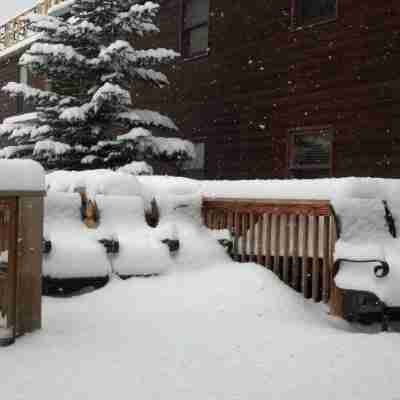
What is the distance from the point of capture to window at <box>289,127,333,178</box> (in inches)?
434

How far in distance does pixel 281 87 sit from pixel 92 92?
432cm

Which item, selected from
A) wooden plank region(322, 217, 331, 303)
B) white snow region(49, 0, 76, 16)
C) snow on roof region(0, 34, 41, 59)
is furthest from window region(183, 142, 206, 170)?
snow on roof region(0, 34, 41, 59)

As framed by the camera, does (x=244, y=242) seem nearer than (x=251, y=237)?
No

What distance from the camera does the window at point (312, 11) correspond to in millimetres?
11039

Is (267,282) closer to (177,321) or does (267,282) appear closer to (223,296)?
(223,296)

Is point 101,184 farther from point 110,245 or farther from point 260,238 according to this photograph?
point 260,238

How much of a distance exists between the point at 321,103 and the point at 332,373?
7.88 meters

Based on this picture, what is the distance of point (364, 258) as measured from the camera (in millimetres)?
5680

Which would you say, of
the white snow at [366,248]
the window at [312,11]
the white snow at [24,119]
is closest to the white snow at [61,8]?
the white snow at [24,119]

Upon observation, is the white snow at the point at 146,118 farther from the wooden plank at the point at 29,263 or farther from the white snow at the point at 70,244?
the wooden plank at the point at 29,263

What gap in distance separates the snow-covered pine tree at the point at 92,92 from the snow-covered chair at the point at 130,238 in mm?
4430

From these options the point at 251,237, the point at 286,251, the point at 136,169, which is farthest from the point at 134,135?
the point at 286,251

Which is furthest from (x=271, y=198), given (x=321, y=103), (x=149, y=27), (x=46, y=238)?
(x=149, y=27)

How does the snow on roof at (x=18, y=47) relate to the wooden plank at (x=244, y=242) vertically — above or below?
above
